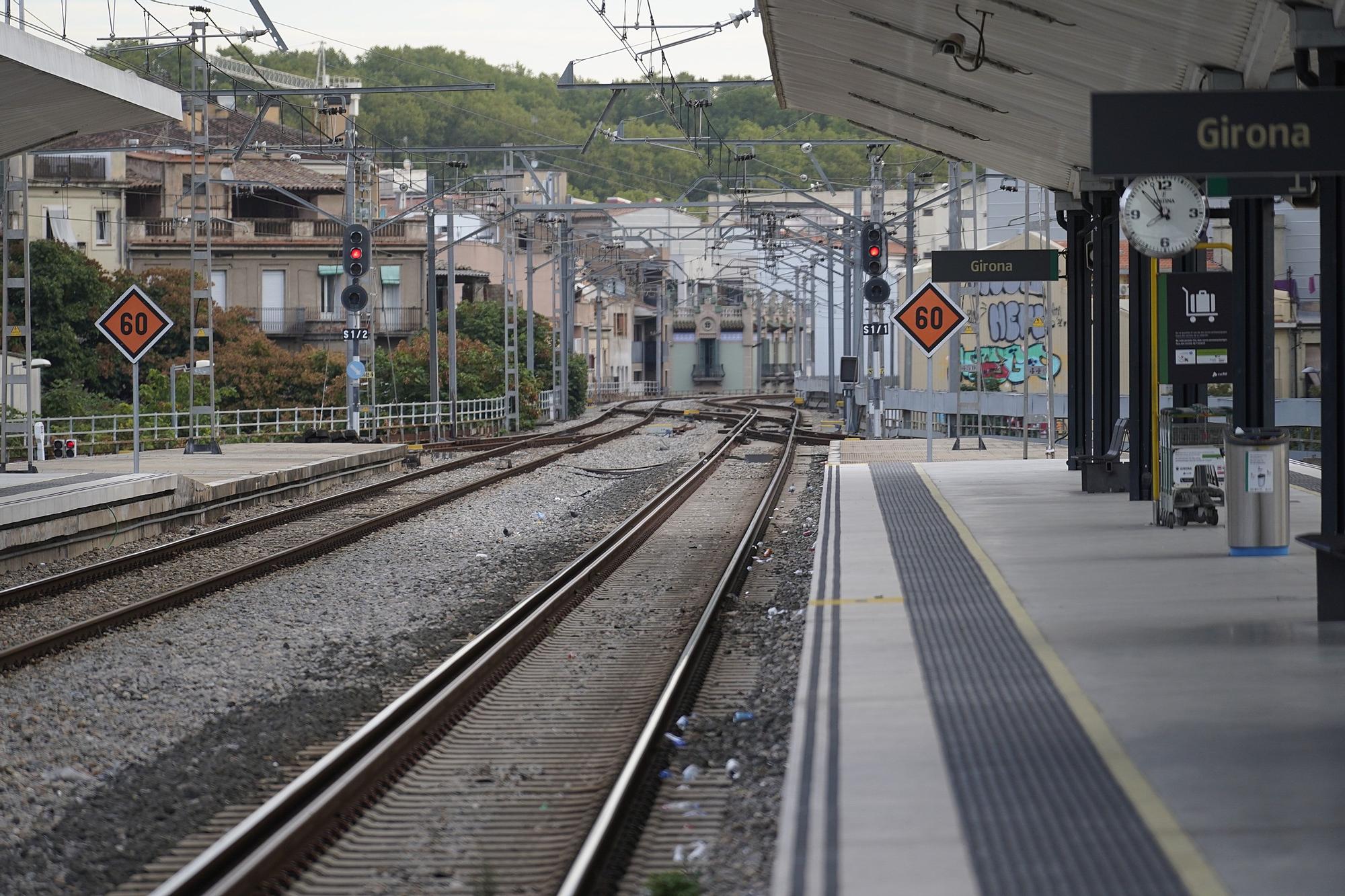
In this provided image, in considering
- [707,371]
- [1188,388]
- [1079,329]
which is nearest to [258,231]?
[1079,329]

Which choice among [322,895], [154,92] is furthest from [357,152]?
[322,895]

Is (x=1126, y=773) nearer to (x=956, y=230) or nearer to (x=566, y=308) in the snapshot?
(x=956, y=230)

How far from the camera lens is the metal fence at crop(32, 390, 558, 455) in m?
36.4

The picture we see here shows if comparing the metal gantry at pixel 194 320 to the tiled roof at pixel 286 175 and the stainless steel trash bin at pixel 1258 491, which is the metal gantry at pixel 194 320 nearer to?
the stainless steel trash bin at pixel 1258 491

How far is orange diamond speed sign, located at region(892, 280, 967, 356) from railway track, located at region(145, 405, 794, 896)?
10.9 meters

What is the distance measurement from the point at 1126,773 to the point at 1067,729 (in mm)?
834

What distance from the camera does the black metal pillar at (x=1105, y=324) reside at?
65.4 ft

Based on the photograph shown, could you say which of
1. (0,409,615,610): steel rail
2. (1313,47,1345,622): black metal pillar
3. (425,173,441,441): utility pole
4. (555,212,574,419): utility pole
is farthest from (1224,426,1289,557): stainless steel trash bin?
(555,212,574,419): utility pole

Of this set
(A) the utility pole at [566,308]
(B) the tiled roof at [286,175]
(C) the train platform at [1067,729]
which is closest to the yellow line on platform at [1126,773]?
(C) the train platform at [1067,729]

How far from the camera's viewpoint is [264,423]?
41.9 metres

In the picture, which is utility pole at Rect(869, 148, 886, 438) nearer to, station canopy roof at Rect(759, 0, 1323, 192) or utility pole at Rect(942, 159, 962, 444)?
utility pole at Rect(942, 159, 962, 444)

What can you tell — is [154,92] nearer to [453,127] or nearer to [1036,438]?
[1036,438]

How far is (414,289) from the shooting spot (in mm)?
73000

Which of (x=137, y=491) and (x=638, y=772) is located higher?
(x=137, y=491)
